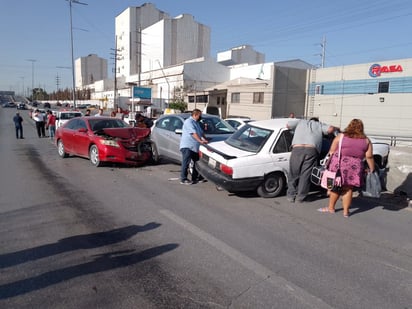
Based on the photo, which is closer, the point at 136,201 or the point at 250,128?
the point at 136,201

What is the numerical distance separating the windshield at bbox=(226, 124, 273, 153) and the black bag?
1.10 m

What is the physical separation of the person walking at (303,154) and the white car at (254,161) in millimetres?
338

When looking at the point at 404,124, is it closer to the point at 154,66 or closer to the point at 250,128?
the point at 250,128

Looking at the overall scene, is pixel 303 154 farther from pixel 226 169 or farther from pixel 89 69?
pixel 89 69

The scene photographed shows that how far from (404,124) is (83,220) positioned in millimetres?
30283

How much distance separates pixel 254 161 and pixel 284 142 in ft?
2.77

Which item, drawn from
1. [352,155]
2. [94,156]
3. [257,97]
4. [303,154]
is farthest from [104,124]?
[257,97]

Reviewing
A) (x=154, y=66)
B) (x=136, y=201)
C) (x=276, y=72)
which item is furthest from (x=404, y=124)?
(x=154, y=66)

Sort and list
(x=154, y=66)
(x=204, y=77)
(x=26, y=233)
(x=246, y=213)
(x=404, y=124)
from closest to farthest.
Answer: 1. (x=26, y=233)
2. (x=246, y=213)
3. (x=404, y=124)
4. (x=204, y=77)
5. (x=154, y=66)

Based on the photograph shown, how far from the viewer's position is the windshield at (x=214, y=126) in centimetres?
928

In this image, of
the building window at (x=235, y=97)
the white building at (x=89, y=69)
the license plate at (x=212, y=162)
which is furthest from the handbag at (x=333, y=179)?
the white building at (x=89, y=69)

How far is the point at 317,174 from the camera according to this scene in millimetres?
5996

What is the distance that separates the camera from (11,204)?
573 cm

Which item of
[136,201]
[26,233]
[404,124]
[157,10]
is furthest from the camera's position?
[157,10]
